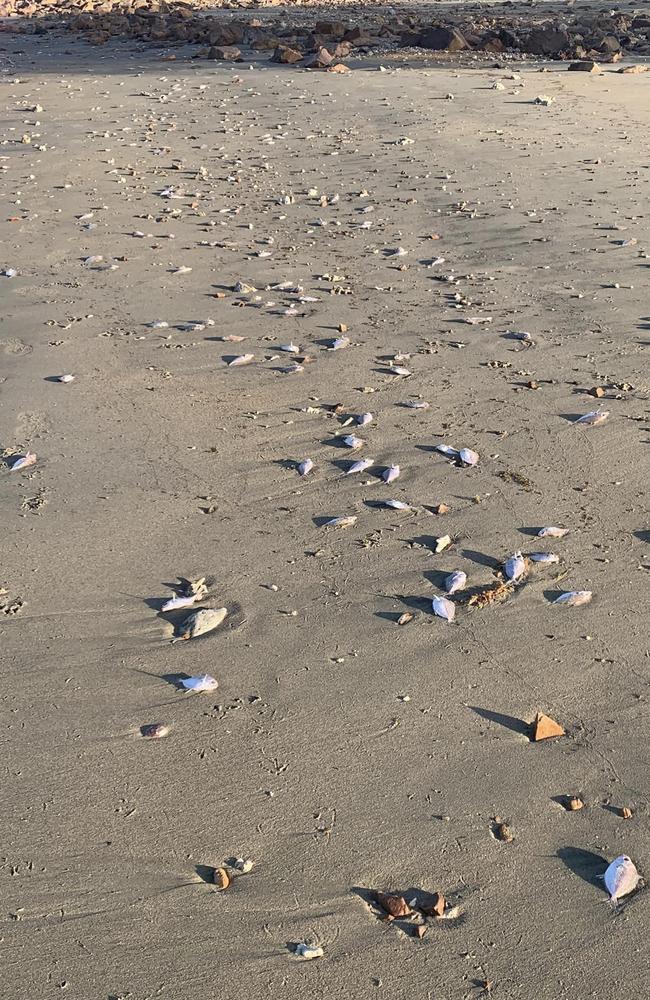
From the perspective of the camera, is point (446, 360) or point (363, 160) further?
point (363, 160)

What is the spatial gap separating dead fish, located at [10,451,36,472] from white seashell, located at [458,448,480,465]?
1.83m

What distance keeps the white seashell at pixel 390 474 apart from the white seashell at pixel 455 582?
0.78 m

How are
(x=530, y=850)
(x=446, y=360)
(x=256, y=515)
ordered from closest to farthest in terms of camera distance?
(x=530, y=850), (x=256, y=515), (x=446, y=360)

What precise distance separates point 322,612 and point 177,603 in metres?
0.49

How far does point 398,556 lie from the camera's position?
380 cm

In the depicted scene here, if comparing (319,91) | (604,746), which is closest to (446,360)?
(604,746)

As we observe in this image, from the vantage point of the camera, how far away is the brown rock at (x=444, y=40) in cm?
1714

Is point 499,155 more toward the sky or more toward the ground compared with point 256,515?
more toward the sky

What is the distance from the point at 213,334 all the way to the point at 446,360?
1342 millimetres

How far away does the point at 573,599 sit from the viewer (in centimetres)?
353

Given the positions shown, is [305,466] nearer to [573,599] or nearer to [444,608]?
[444,608]

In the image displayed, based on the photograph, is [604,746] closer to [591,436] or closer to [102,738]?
[102,738]

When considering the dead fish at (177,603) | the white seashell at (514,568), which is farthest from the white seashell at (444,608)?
the dead fish at (177,603)

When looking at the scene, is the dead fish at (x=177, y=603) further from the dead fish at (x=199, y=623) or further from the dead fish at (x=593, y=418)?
the dead fish at (x=593, y=418)
